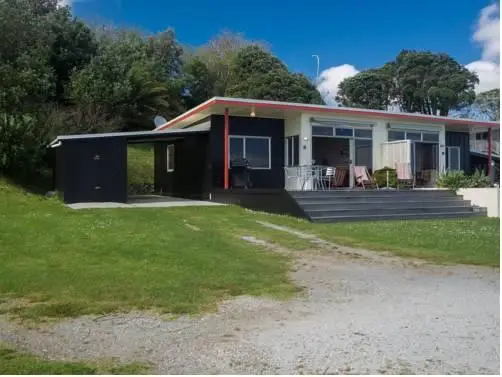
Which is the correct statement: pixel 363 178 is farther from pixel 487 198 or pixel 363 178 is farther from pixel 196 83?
pixel 196 83

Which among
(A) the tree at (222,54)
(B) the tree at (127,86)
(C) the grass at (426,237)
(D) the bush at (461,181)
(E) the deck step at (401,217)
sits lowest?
(C) the grass at (426,237)

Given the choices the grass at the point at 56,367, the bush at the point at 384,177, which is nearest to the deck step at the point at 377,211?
the bush at the point at 384,177

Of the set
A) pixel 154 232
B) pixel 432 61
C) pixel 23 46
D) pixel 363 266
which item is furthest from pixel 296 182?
pixel 432 61

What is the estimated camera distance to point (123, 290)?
5.66 m

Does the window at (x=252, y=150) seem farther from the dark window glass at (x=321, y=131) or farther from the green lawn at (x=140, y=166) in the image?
the green lawn at (x=140, y=166)

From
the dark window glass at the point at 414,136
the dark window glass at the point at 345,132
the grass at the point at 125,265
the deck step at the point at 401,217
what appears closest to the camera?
the grass at the point at 125,265

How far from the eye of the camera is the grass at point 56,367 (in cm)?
340

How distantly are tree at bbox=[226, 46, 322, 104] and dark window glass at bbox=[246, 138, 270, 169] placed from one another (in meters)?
19.1

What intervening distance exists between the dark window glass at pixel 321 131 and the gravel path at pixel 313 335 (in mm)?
12353

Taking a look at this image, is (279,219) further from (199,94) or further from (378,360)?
(199,94)

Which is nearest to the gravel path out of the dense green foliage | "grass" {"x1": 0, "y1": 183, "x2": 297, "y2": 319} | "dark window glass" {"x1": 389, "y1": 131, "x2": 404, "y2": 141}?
"grass" {"x1": 0, "y1": 183, "x2": 297, "y2": 319}

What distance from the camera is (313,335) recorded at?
13.8 feet

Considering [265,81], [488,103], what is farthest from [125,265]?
[488,103]

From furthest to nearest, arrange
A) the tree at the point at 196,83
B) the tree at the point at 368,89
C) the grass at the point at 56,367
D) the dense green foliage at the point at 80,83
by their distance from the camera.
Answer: the tree at the point at 368,89 → the tree at the point at 196,83 → the dense green foliage at the point at 80,83 → the grass at the point at 56,367
